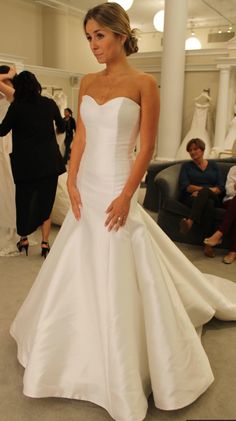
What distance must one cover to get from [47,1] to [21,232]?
745cm

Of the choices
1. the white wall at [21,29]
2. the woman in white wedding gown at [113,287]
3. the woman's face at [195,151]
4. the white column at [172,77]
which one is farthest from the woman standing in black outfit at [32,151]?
the white wall at [21,29]

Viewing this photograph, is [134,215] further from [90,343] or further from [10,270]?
[10,270]

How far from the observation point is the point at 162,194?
4344 mm

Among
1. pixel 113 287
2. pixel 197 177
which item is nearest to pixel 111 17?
pixel 113 287

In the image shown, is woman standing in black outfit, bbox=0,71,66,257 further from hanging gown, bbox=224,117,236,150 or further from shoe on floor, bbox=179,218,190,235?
hanging gown, bbox=224,117,236,150

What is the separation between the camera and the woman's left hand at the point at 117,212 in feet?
5.95

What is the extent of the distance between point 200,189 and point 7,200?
1844 mm

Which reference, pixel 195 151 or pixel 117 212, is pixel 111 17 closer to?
pixel 117 212

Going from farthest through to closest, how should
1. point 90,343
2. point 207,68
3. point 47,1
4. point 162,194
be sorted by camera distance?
point 47,1 → point 207,68 → point 162,194 → point 90,343

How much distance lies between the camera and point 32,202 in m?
3.54

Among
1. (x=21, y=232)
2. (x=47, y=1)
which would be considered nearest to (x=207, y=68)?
(x=47, y=1)

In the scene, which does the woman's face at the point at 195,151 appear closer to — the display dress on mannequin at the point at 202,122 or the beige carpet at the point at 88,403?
the beige carpet at the point at 88,403

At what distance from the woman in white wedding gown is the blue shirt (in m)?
2.38

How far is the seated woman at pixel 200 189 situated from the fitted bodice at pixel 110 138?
85.3 inches
